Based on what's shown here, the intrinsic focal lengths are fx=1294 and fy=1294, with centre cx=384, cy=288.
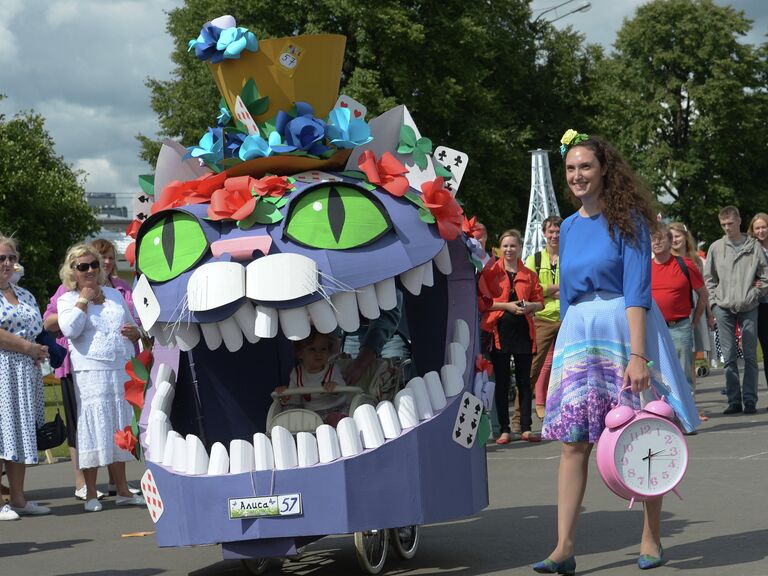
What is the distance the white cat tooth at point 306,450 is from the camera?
19.5 ft

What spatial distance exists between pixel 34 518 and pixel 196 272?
4.63 metres

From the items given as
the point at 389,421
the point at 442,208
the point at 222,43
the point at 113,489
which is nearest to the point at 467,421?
the point at 389,421

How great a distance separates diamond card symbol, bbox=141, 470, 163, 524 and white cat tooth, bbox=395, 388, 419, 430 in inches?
47.4

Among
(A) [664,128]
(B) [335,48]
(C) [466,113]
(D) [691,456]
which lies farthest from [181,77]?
(B) [335,48]

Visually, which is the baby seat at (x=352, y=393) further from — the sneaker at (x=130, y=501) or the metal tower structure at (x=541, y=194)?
the metal tower structure at (x=541, y=194)

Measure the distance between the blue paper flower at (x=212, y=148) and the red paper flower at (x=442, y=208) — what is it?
108 cm

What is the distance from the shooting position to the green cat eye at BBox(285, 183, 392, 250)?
5992 millimetres

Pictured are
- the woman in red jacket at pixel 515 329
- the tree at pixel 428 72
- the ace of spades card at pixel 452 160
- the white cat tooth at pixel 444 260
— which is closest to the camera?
the white cat tooth at pixel 444 260

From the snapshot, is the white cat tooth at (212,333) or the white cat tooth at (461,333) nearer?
the white cat tooth at (212,333)

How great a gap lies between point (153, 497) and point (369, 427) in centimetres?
112

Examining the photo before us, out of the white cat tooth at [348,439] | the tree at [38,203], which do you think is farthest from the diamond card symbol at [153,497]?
the tree at [38,203]

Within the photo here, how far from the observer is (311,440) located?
5.99 meters

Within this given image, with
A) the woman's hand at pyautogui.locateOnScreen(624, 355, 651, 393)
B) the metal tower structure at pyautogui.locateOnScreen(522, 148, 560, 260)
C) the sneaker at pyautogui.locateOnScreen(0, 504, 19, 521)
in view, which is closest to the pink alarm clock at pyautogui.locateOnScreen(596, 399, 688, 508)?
the woman's hand at pyautogui.locateOnScreen(624, 355, 651, 393)

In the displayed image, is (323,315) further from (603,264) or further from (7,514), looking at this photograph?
(7,514)
